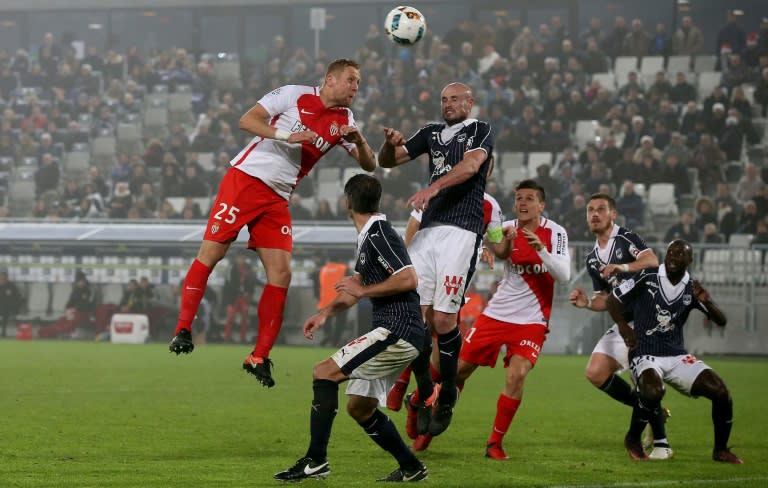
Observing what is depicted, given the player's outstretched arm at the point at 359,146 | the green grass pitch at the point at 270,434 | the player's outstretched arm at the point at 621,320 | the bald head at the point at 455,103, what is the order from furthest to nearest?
the player's outstretched arm at the point at 621,320
the bald head at the point at 455,103
the player's outstretched arm at the point at 359,146
the green grass pitch at the point at 270,434

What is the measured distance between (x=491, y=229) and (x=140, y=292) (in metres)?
16.3

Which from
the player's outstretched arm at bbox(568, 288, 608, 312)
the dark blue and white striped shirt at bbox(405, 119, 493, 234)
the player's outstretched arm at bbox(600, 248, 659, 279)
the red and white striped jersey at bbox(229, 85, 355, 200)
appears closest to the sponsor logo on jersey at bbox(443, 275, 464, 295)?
the dark blue and white striped shirt at bbox(405, 119, 493, 234)

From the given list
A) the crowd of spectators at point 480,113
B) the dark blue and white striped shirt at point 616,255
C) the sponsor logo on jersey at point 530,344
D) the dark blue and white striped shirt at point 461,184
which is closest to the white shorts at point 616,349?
the dark blue and white striped shirt at point 616,255

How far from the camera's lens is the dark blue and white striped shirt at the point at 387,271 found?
22.5 feet

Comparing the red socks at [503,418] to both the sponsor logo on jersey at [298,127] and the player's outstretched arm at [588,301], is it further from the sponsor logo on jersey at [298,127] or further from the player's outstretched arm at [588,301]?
the sponsor logo on jersey at [298,127]

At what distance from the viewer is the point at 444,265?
8.58m

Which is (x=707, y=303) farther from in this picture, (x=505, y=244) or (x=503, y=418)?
(x=503, y=418)

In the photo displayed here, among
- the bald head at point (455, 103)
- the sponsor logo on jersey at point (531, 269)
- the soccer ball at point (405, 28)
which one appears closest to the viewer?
the bald head at point (455, 103)

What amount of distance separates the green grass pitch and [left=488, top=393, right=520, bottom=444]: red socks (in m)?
0.24

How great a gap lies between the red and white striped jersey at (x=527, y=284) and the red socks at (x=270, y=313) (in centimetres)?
173

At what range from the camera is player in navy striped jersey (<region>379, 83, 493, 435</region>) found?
8.55m

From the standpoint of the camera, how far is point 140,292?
24.2m

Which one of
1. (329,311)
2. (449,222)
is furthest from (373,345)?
(449,222)

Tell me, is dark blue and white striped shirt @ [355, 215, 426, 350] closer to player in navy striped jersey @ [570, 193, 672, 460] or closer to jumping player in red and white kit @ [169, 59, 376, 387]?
jumping player in red and white kit @ [169, 59, 376, 387]
